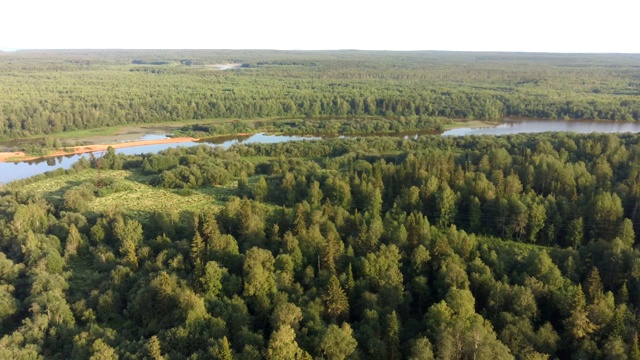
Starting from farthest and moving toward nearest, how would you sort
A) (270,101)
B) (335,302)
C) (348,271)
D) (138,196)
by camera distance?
(270,101), (138,196), (348,271), (335,302)

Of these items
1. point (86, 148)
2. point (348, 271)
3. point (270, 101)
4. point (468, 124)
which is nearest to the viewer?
point (348, 271)

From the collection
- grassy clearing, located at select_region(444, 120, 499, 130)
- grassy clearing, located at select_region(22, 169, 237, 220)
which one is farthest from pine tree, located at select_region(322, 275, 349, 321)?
grassy clearing, located at select_region(444, 120, 499, 130)

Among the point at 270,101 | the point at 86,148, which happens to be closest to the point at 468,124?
the point at 270,101

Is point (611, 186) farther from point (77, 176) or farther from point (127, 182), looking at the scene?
point (77, 176)

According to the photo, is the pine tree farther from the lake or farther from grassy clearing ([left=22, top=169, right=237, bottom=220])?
the lake

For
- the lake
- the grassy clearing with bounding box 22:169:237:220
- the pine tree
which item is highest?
the pine tree

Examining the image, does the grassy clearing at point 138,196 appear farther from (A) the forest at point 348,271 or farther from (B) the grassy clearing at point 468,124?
(B) the grassy clearing at point 468,124

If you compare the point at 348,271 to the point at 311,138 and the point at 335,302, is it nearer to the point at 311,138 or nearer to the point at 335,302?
the point at 335,302
